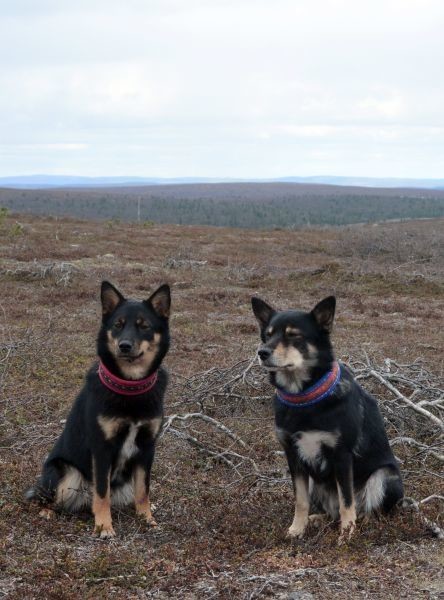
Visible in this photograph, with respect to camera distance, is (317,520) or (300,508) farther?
(317,520)

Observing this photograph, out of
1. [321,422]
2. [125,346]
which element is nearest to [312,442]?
[321,422]

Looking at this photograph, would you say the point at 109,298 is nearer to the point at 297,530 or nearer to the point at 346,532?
the point at 297,530

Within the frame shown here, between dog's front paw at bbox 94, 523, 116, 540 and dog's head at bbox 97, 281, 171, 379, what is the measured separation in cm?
107

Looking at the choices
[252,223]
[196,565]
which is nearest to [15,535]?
[196,565]

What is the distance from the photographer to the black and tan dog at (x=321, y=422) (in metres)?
4.70

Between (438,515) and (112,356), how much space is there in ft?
8.69

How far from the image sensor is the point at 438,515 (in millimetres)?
5191

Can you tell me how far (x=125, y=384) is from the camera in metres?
4.93

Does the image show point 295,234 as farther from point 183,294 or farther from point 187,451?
point 187,451

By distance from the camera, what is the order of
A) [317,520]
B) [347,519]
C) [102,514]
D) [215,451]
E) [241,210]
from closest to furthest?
1. [347,519]
2. [102,514]
3. [317,520]
4. [215,451]
5. [241,210]

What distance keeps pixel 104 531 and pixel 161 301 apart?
5.51 feet

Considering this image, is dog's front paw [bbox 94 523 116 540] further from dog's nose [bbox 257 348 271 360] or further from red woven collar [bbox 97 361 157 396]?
dog's nose [bbox 257 348 271 360]

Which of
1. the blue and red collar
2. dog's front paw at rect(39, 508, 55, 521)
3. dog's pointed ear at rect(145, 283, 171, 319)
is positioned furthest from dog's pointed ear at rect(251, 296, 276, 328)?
dog's front paw at rect(39, 508, 55, 521)

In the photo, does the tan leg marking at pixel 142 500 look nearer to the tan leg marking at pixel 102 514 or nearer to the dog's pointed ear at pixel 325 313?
the tan leg marking at pixel 102 514
